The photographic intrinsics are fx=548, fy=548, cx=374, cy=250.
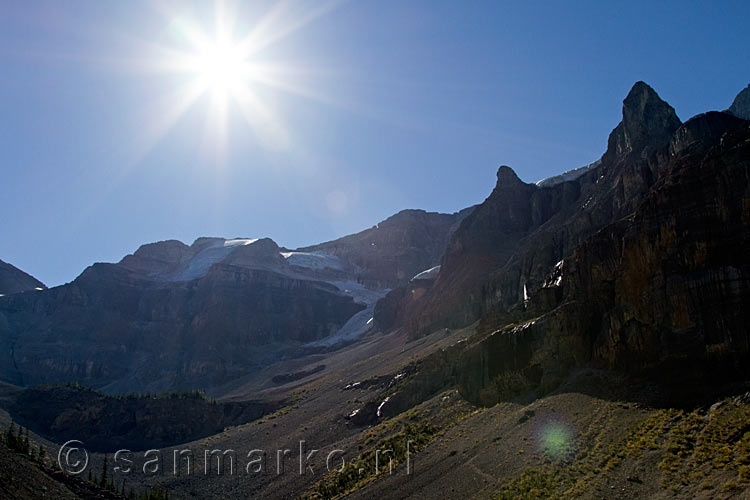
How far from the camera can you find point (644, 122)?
296ft


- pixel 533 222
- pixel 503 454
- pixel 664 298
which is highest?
pixel 533 222

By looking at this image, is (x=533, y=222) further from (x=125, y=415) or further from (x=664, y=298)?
(x=664, y=298)

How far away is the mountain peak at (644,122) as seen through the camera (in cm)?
8531

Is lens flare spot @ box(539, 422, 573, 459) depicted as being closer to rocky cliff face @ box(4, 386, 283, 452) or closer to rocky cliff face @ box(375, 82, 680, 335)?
rocky cliff face @ box(375, 82, 680, 335)

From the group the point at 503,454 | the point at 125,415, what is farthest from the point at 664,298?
the point at 125,415

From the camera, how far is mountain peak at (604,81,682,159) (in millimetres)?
85312

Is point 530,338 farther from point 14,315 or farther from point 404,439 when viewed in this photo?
point 14,315

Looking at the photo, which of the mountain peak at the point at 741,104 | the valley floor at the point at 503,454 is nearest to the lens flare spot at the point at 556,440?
the valley floor at the point at 503,454

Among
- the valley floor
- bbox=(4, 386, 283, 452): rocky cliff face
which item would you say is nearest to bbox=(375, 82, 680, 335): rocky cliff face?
the valley floor

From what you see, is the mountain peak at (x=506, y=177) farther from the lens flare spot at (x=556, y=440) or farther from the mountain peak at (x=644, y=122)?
the lens flare spot at (x=556, y=440)

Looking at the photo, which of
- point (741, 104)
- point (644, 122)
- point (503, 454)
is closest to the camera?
point (503, 454)

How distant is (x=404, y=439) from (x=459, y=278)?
82.9 metres

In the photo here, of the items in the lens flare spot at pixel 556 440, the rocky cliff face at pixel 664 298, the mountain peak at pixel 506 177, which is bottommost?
the lens flare spot at pixel 556 440

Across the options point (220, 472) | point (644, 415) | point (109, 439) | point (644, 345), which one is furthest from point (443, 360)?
point (109, 439)
